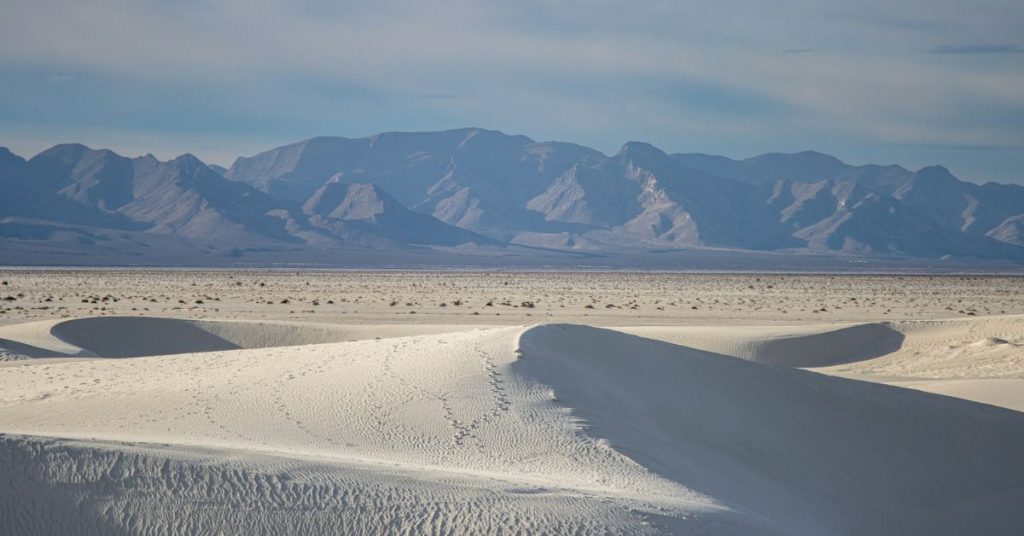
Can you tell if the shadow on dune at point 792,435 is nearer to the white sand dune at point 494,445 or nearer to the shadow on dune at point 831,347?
the white sand dune at point 494,445

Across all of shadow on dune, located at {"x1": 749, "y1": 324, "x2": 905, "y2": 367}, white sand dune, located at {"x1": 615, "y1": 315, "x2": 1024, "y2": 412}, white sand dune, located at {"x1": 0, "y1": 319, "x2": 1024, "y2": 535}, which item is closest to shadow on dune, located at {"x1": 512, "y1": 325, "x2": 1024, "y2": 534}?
white sand dune, located at {"x1": 0, "y1": 319, "x2": 1024, "y2": 535}

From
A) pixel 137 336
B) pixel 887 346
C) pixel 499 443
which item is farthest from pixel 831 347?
pixel 499 443

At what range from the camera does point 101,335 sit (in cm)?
2189

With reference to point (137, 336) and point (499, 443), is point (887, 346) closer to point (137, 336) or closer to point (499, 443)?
point (137, 336)

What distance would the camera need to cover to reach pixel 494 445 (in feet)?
27.6

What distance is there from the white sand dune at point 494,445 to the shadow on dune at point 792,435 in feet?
0.10

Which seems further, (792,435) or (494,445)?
(792,435)

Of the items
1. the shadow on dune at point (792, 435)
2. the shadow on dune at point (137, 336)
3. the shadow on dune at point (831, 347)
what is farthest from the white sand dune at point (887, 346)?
the shadow on dune at point (137, 336)

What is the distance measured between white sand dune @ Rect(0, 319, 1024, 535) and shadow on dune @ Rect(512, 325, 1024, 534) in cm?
3

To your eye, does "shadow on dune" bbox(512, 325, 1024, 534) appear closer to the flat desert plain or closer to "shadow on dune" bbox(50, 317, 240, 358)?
the flat desert plain

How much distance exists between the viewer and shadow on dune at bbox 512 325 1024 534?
9164 mm

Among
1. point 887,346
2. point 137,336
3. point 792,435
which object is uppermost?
point 792,435

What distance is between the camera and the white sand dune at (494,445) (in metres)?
6.26

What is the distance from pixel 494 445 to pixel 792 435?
4031 mm
